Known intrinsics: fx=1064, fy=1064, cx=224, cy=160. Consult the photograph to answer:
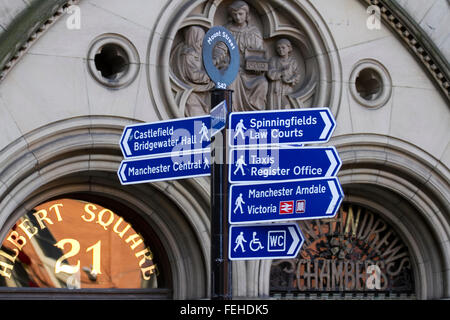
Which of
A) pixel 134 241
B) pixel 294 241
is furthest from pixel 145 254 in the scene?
pixel 294 241

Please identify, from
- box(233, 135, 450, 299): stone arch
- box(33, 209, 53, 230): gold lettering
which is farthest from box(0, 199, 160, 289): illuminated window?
box(233, 135, 450, 299): stone arch

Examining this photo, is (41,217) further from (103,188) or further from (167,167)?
(167,167)

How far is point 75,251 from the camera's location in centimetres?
1048

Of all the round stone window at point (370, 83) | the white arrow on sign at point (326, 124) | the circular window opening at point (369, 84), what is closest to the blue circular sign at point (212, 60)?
the white arrow on sign at point (326, 124)

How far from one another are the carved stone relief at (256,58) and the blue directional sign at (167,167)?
10.3 ft

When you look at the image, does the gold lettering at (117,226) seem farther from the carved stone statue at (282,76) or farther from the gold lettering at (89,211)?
the carved stone statue at (282,76)

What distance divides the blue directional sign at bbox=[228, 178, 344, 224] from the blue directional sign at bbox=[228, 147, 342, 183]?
0.08 metres

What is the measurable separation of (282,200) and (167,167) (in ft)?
2.78

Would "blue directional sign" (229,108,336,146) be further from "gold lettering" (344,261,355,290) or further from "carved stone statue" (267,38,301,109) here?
"gold lettering" (344,261,355,290)

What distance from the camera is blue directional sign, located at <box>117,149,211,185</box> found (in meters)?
7.08

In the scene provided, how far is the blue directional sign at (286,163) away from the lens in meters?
7.02
